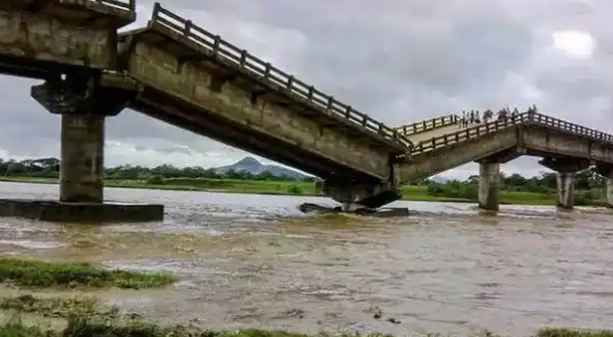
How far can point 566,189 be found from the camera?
7212 centimetres

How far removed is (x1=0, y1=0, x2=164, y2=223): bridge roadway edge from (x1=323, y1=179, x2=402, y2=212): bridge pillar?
14.4 meters

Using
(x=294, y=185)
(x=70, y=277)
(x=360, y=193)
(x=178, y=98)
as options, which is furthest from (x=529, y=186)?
(x=70, y=277)

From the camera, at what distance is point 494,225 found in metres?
41.2

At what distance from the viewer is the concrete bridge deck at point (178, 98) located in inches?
1145

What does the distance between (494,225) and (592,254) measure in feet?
50.6

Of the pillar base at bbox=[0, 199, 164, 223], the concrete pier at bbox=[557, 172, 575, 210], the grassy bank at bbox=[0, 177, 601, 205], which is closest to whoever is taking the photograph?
the pillar base at bbox=[0, 199, 164, 223]

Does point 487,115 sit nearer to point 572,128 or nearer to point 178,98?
point 572,128

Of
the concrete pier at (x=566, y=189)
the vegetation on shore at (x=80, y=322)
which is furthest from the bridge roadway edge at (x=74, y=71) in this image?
the concrete pier at (x=566, y=189)

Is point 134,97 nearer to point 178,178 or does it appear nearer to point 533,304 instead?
point 533,304

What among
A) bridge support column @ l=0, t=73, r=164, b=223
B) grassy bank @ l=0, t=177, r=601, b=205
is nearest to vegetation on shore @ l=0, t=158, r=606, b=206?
grassy bank @ l=0, t=177, r=601, b=205

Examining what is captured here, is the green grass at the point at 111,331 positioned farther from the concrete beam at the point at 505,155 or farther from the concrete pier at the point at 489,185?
the concrete pier at the point at 489,185

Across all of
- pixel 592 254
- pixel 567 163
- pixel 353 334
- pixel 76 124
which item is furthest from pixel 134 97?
pixel 567 163

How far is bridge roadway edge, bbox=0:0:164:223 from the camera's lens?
2792 centimetres

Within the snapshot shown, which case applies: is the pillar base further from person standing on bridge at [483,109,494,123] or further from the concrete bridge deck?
person standing on bridge at [483,109,494,123]
